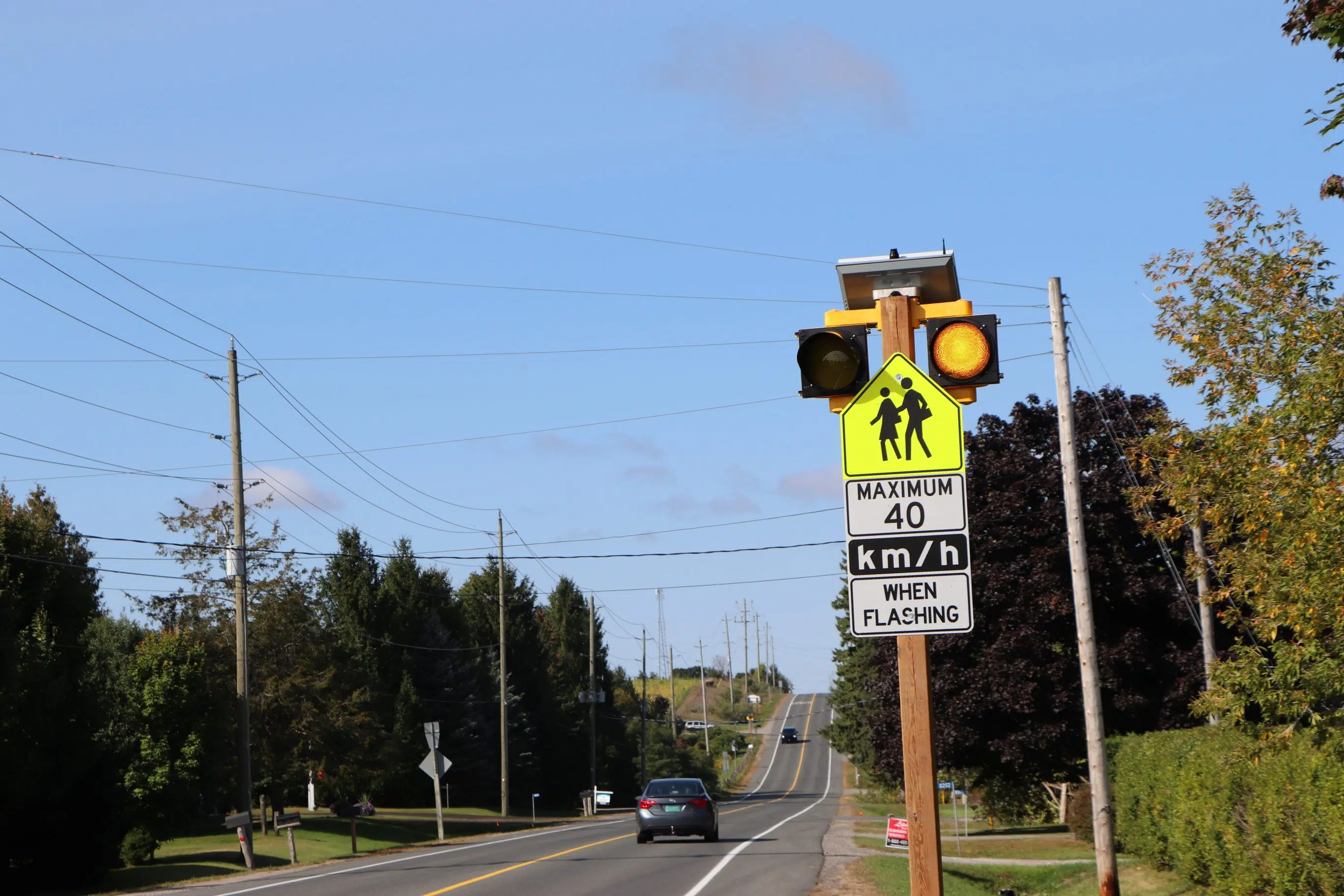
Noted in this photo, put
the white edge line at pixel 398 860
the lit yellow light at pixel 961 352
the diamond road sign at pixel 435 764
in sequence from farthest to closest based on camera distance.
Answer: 1. the diamond road sign at pixel 435 764
2. the white edge line at pixel 398 860
3. the lit yellow light at pixel 961 352

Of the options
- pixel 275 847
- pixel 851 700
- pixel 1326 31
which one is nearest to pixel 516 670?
pixel 851 700

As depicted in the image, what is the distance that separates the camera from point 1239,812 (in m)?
17.4

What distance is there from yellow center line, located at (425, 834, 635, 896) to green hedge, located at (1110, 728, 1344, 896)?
1040cm

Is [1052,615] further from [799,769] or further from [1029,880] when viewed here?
[799,769]

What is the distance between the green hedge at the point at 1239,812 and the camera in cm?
1449

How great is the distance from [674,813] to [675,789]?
2.46 ft

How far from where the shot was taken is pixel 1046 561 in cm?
3059

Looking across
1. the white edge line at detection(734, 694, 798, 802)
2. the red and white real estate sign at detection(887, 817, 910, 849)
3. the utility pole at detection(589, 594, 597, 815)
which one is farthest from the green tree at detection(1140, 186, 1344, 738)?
the white edge line at detection(734, 694, 798, 802)

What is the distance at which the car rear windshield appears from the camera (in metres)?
29.9

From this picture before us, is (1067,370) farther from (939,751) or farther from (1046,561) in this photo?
(939,751)

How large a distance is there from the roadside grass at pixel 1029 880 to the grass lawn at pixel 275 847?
1201 centimetres

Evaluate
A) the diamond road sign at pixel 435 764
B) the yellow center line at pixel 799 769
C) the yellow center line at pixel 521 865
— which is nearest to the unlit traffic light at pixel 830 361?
the yellow center line at pixel 521 865

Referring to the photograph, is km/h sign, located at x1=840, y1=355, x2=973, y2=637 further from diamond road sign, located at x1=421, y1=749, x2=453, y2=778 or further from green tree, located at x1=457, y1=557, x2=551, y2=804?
green tree, located at x1=457, y1=557, x2=551, y2=804

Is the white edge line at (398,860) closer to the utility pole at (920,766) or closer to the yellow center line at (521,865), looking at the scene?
the yellow center line at (521,865)
